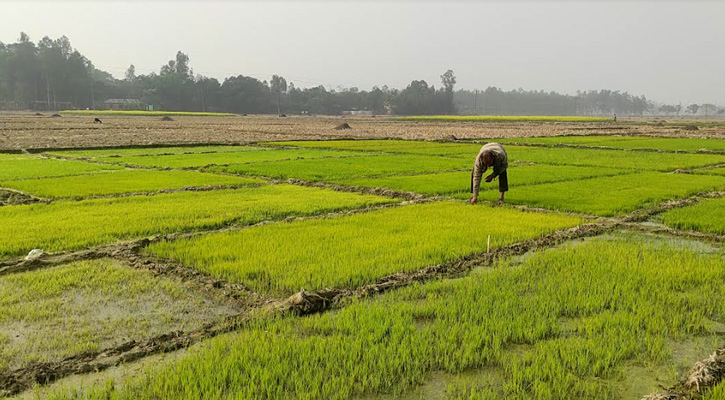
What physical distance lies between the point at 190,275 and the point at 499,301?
10.5 ft

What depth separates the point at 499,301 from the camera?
474cm

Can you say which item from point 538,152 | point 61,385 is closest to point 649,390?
point 61,385

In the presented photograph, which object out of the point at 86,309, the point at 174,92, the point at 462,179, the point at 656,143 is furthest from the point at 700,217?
the point at 174,92

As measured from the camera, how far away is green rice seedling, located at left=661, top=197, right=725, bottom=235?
26.2 ft

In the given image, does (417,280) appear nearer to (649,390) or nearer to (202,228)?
(649,390)

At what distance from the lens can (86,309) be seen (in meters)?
4.55

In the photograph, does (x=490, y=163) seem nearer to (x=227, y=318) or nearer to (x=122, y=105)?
(x=227, y=318)

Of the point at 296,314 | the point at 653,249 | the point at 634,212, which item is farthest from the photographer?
the point at 634,212

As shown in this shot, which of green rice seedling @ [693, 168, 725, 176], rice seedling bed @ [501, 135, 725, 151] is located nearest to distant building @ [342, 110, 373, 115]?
rice seedling bed @ [501, 135, 725, 151]

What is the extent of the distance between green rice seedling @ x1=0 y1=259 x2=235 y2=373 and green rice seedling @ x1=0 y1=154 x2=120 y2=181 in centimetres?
946

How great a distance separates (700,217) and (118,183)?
39.2 feet

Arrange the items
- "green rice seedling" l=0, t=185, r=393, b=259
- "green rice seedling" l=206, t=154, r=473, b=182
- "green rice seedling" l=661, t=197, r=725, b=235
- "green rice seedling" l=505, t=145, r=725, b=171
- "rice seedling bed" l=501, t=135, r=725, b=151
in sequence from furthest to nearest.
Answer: "rice seedling bed" l=501, t=135, r=725, b=151 < "green rice seedling" l=505, t=145, r=725, b=171 < "green rice seedling" l=206, t=154, r=473, b=182 < "green rice seedling" l=661, t=197, r=725, b=235 < "green rice seedling" l=0, t=185, r=393, b=259

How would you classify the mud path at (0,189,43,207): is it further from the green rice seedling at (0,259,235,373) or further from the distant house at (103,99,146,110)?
the distant house at (103,99,146,110)

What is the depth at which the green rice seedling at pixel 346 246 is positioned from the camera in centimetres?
548
